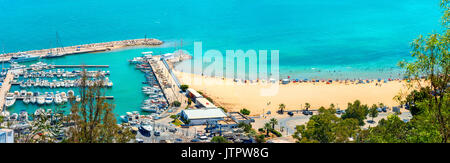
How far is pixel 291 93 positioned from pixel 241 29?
101 ft

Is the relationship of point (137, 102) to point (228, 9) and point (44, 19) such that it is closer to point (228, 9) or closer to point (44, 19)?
point (44, 19)

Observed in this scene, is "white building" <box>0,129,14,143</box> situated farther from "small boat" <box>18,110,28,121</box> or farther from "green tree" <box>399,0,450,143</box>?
"small boat" <box>18,110,28,121</box>

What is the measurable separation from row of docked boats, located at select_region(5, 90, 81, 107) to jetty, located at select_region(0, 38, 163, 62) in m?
14.1

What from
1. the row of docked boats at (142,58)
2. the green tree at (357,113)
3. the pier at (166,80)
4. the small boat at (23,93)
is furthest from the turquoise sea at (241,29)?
the green tree at (357,113)

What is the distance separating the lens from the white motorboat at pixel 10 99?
102 feet

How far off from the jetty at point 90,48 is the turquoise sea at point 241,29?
1749mm

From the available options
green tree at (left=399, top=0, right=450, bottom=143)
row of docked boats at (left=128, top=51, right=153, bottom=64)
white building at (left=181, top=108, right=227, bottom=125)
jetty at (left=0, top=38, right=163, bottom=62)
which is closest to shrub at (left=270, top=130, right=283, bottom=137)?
white building at (left=181, top=108, right=227, bottom=125)

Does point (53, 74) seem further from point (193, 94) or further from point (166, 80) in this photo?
point (193, 94)

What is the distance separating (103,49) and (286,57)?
846 inches

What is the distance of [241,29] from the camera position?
2539 inches

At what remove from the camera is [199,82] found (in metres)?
38.8

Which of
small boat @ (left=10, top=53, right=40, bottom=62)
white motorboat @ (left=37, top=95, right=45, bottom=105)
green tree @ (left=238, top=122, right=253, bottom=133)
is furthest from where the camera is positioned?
small boat @ (left=10, top=53, right=40, bottom=62)

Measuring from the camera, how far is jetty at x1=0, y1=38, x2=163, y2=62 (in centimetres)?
4803

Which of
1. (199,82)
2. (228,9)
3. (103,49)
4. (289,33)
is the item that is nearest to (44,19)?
(103,49)
